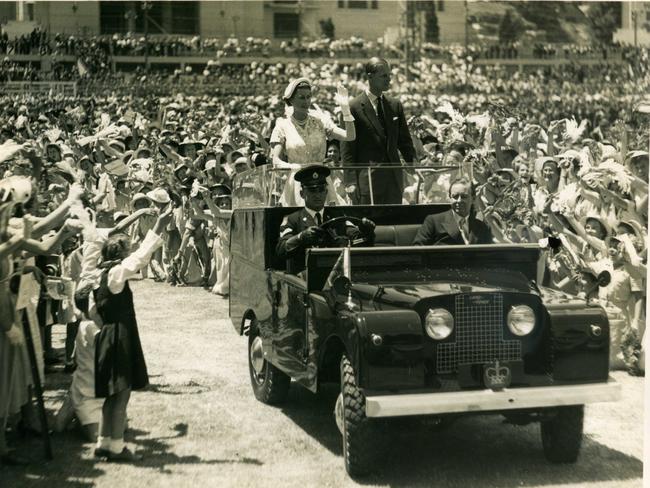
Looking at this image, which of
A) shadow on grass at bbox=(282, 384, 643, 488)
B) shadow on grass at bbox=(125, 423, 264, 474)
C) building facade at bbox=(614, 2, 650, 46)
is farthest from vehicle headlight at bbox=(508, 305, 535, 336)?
building facade at bbox=(614, 2, 650, 46)

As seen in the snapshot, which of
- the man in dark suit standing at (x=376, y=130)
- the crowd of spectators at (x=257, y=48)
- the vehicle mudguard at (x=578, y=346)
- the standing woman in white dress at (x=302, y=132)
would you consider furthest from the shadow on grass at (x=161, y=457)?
the crowd of spectators at (x=257, y=48)

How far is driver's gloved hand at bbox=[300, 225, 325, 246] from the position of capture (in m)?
6.42

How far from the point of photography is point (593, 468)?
571cm

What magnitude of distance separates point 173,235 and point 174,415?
800 centimetres

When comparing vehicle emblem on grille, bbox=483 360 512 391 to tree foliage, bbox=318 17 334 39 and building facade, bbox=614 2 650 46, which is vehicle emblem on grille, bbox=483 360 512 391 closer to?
building facade, bbox=614 2 650 46

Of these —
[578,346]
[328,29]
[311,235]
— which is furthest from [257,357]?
[328,29]

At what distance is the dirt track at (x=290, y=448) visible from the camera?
5547 mm

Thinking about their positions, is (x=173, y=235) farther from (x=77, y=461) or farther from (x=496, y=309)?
(x=496, y=309)

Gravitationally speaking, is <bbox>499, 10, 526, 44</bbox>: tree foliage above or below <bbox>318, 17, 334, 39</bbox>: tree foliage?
below

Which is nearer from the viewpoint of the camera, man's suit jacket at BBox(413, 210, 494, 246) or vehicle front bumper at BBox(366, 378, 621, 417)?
vehicle front bumper at BBox(366, 378, 621, 417)

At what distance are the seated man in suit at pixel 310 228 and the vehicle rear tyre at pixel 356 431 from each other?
4.26 ft

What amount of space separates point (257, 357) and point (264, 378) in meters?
0.27

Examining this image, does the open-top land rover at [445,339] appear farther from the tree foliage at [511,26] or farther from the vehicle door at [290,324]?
the tree foliage at [511,26]

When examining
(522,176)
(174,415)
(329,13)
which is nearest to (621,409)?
(174,415)
